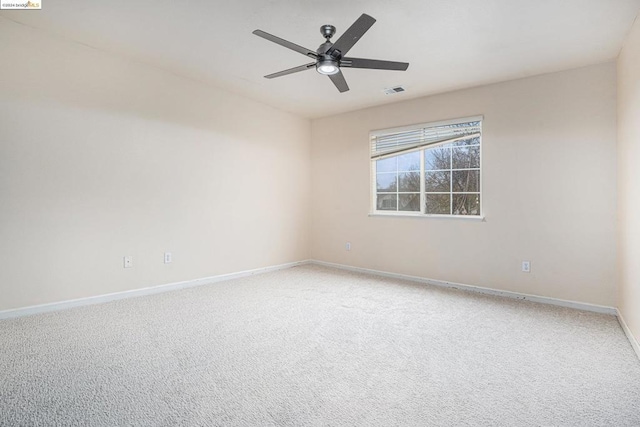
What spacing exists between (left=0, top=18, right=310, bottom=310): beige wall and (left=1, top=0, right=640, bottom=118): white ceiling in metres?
0.34

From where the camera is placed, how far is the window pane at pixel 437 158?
4.39m

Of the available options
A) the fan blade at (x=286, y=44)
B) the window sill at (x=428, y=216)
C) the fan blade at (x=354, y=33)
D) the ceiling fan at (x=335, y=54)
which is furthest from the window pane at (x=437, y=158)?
the fan blade at (x=286, y=44)

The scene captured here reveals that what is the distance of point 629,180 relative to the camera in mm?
2736

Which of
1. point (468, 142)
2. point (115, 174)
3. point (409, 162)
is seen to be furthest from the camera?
point (409, 162)

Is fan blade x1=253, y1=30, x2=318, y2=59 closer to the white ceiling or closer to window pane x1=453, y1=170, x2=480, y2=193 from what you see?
the white ceiling

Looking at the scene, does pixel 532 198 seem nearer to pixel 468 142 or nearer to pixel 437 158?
pixel 468 142

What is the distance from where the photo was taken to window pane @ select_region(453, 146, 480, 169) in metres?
4.14

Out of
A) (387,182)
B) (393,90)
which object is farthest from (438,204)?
(393,90)

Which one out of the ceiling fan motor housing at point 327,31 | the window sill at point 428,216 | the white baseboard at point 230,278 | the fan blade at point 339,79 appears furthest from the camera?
the window sill at point 428,216

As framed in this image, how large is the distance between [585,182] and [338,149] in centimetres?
331

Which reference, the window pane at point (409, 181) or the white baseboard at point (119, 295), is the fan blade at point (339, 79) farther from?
the white baseboard at point (119, 295)

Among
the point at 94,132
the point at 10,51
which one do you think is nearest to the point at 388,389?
the point at 94,132

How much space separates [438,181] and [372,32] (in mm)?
2349

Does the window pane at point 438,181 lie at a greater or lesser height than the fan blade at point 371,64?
lesser
